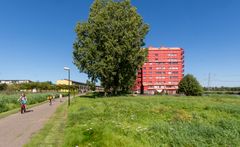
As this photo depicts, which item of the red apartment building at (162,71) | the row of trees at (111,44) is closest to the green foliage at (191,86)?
the red apartment building at (162,71)

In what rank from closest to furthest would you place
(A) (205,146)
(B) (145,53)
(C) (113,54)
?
(A) (205,146)
(C) (113,54)
(B) (145,53)

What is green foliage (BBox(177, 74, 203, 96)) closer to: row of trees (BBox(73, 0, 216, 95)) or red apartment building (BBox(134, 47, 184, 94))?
red apartment building (BBox(134, 47, 184, 94))

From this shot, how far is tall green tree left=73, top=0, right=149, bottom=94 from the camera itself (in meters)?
48.2

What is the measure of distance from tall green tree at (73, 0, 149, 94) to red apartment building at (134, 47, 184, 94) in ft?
270

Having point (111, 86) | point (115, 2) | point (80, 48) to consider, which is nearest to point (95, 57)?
point (80, 48)

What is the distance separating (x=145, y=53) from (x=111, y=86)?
1028cm

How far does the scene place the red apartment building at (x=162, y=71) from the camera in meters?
134

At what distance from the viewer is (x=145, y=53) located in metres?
51.4

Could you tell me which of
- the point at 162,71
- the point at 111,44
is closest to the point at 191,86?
the point at 162,71

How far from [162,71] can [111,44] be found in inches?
3642

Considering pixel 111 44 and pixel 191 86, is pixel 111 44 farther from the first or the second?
pixel 191 86

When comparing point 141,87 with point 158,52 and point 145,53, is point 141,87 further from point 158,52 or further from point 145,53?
point 145,53

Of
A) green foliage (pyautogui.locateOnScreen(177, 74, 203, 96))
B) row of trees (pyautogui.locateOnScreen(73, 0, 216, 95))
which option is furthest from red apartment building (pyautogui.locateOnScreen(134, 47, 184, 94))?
row of trees (pyautogui.locateOnScreen(73, 0, 216, 95))

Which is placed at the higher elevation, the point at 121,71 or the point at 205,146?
the point at 121,71
